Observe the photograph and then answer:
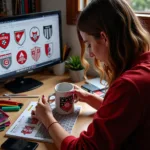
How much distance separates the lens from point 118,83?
2.54 ft

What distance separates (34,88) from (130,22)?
73 centimetres

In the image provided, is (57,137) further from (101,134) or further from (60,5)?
(60,5)

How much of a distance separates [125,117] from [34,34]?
2.68ft

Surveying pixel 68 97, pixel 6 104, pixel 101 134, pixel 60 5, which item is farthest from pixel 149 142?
pixel 60 5

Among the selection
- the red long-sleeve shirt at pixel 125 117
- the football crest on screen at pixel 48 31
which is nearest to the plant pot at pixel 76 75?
the football crest on screen at pixel 48 31

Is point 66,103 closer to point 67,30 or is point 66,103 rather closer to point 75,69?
point 75,69

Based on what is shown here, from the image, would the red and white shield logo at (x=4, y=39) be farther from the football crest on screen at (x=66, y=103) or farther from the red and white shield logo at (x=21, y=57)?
the football crest on screen at (x=66, y=103)

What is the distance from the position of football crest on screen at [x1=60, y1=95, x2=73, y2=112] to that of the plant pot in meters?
0.37

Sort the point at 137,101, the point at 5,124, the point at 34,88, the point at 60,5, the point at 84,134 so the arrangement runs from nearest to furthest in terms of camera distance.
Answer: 1. the point at 137,101
2. the point at 84,134
3. the point at 5,124
4. the point at 34,88
5. the point at 60,5

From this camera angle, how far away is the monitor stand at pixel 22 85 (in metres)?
1.40

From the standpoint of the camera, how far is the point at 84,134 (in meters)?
0.85

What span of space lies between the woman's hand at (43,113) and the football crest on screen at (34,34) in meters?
0.42

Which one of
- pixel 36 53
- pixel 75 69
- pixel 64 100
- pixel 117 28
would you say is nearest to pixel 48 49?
pixel 36 53

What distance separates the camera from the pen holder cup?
5.20ft
